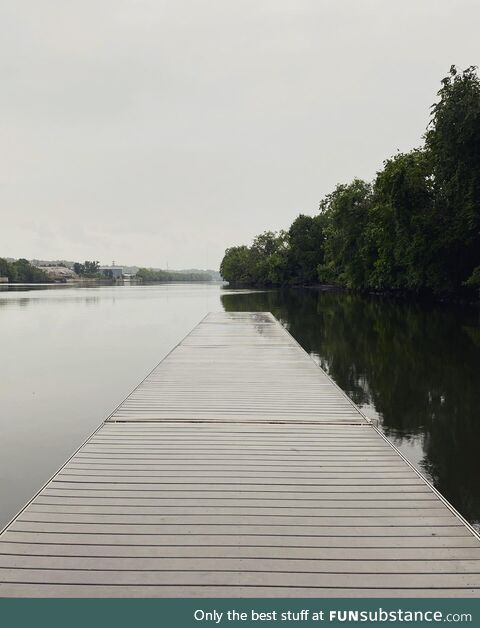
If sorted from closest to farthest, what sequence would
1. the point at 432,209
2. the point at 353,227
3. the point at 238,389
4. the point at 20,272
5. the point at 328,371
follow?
the point at 238,389
the point at 328,371
the point at 432,209
the point at 353,227
the point at 20,272

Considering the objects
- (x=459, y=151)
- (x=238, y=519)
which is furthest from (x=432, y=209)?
(x=238, y=519)

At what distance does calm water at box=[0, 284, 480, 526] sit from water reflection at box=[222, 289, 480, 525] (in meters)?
0.02

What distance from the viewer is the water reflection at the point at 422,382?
22.2ft

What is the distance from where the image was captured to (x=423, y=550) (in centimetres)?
372

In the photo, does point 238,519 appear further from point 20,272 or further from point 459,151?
point 20,272

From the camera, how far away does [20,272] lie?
142625mm

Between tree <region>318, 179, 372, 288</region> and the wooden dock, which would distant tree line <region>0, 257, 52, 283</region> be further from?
the wooden dock

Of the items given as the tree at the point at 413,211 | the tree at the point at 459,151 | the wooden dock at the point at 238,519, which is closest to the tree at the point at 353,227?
the tree at the point at 413,211

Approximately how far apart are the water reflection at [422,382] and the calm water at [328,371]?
0.02 meters

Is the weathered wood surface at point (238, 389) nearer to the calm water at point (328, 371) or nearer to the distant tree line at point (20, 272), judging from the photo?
the calm water at point (328, 371)

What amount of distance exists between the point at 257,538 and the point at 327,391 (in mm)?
5681

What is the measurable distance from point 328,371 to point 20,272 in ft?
476

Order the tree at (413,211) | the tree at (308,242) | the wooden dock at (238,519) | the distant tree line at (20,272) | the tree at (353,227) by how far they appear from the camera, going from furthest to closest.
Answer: the distant tree line at (20,272) < the tree at (308,242) < the tree at (353,227) < the tree at (413,211) < the wooden dock at (238,519)

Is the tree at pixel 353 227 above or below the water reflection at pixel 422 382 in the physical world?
above
